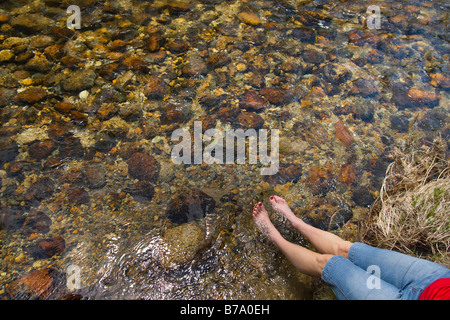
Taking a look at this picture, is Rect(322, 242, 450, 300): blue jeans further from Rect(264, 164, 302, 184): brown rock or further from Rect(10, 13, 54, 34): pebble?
Rect(10, 13, 54, 34): pebble

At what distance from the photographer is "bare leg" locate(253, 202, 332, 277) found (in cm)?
208

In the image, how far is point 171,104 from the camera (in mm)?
3293

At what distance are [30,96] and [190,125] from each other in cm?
169

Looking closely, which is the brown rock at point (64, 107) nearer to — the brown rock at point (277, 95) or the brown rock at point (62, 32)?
the brown rock at point (62, 32)

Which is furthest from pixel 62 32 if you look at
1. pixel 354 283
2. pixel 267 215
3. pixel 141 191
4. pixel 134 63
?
pixel 354 283

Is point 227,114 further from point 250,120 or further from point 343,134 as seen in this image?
point 343,134

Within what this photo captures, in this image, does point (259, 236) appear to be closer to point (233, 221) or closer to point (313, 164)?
point (233, 221)

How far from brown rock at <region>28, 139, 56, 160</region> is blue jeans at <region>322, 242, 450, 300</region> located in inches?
102

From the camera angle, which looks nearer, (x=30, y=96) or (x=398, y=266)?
(x=398, y=266)
